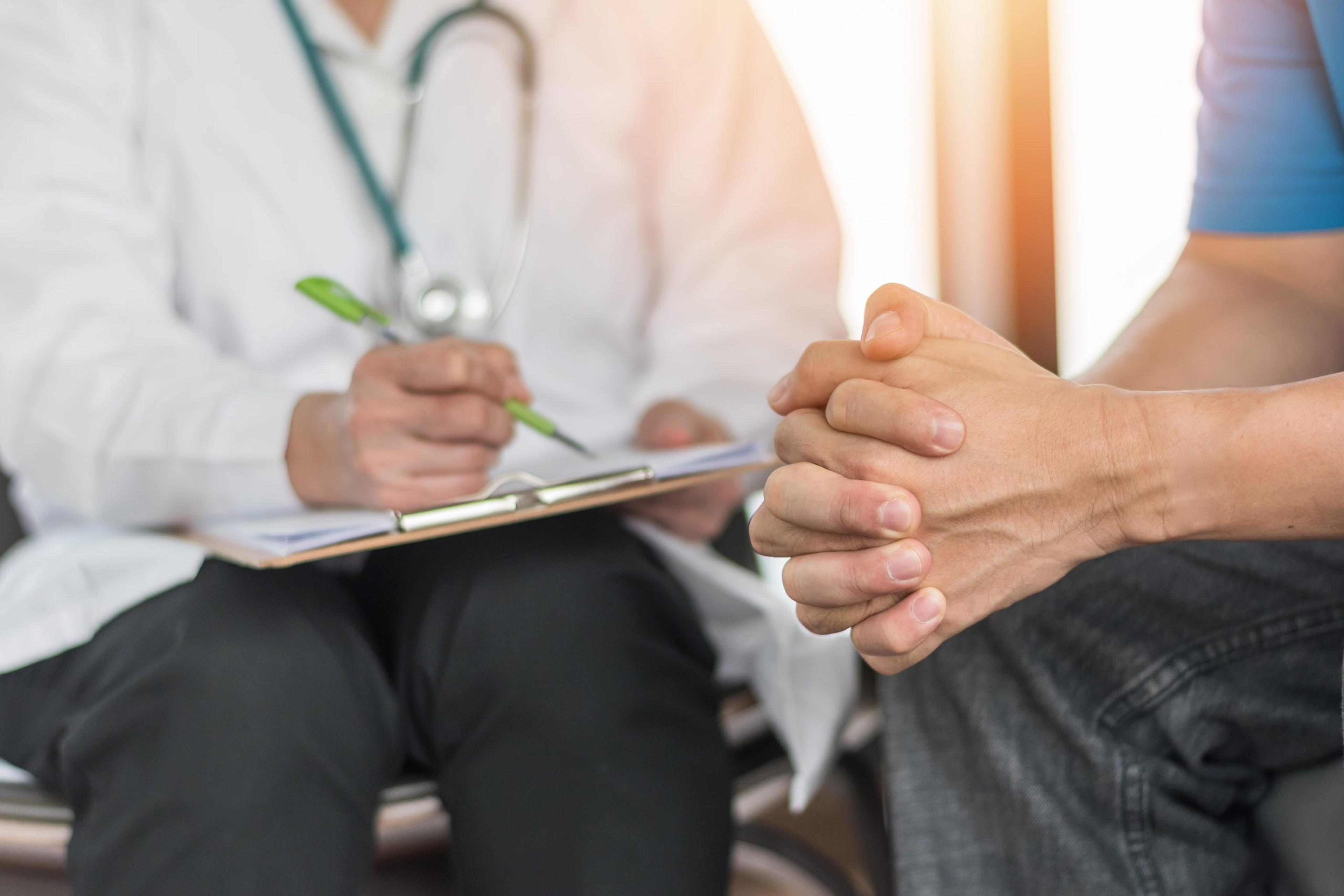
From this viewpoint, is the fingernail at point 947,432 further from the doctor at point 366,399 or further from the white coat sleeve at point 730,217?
the white coat sleeve at point 730,217

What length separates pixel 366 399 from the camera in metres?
0.70

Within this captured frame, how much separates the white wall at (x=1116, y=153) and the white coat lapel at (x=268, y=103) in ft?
5.00

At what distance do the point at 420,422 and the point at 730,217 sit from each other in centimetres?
41

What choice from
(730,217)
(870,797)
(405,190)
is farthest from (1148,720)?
(405,190)

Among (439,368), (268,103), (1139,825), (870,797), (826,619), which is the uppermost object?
(268,103)

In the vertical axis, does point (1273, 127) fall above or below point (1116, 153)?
above

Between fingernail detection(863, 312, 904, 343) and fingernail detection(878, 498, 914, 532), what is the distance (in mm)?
85

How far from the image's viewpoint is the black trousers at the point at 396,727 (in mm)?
578

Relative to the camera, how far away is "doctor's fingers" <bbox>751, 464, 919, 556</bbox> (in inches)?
19.5

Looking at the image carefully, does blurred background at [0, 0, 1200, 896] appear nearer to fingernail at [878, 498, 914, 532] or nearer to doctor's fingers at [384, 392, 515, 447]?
doctor's fingers at [384, 392, 515, 447]

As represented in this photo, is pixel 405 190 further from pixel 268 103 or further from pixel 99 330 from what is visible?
pixel 99 330

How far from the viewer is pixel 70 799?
2.05 ft

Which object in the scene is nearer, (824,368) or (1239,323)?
(824,368)

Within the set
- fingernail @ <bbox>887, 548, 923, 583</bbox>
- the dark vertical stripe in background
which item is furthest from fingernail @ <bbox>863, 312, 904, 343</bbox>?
the dark vertical stripe in background
